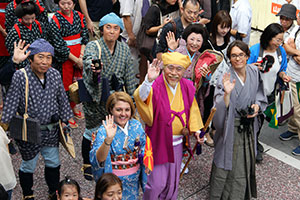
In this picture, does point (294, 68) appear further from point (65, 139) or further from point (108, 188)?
point (108, 188)

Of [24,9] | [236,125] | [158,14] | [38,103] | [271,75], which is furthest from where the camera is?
[158,14]

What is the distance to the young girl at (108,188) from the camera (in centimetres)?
310

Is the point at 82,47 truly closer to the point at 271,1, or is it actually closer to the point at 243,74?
the point at 243,74

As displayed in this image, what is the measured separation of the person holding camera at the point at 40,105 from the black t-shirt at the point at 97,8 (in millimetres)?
2593

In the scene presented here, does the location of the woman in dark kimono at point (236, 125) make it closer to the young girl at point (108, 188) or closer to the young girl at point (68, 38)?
the young girl at point (108, 188)

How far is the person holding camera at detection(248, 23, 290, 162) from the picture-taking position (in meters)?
4.74

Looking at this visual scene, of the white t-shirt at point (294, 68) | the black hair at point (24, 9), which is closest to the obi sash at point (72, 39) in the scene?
the black hair at point (24, 9)

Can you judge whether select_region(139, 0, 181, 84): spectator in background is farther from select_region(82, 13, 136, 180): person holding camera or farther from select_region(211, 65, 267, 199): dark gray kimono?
select_region(211, 65, 267, 199): dark gray kimono

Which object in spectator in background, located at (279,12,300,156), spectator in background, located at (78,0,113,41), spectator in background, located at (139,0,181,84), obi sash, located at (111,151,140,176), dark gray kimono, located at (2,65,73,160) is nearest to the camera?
obi sash, located at (111,151,140,176)

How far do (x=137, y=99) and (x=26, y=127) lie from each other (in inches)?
43.9

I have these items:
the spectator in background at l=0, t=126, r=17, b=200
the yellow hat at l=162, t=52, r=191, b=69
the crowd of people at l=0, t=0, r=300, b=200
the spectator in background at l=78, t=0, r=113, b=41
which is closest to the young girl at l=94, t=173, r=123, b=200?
the crowd of people at l=0, t=0, r=300, b=200

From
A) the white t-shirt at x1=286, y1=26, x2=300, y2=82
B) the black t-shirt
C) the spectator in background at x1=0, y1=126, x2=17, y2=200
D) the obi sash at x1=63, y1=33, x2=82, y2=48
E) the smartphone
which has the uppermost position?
the black t-shirt

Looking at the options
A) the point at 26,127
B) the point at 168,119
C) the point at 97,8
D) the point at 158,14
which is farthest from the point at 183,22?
the point at 26,127

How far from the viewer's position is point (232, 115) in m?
4.09
